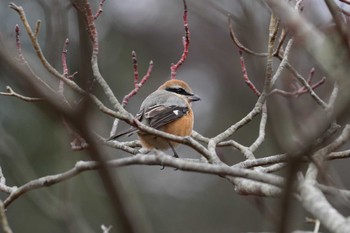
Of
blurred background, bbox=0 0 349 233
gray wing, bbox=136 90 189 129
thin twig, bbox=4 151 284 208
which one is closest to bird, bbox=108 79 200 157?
gray wing, bbox=136 90 189 129

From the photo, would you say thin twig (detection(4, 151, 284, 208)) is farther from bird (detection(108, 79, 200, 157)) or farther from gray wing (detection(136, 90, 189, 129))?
gray wing (detection(136, 90, 189, 129))

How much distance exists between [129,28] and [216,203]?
3.63 m

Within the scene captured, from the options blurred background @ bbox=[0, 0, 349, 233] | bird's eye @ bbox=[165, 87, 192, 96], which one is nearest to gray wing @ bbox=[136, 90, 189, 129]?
bird's eye @ bbox=[165, 87, 192, 96]

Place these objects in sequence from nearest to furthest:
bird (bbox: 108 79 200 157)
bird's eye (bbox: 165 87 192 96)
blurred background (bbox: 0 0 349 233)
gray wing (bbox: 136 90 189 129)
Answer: bird (bbox: 108 79 200 157) < gray wing (bbox: 136 90 189 129) < bird's eye (bbox: 165 87 192 96) < blurred background (bbox: 0 0 349 233)

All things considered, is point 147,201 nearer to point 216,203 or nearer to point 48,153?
point 216,203

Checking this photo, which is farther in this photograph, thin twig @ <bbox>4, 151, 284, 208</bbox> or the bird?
the bird

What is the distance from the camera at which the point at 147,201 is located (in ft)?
33.9

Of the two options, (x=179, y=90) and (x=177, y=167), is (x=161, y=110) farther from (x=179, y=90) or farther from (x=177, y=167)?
(x=177, y=167)

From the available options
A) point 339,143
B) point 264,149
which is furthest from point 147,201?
point 339,143

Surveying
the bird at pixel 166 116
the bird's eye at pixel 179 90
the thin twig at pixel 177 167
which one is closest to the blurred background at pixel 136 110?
the bird's eye at pixel 179 90

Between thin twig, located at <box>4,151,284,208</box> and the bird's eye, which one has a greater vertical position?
the bird's eye

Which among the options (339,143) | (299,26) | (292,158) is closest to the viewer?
(292,158)

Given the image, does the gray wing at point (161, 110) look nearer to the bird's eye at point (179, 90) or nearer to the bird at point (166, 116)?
the bird at point (166, 116)

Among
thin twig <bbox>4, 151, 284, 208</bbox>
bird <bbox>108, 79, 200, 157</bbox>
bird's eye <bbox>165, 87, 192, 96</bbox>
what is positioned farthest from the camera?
bird's eye <bbox>165, 87, 192, 96</bbox>
